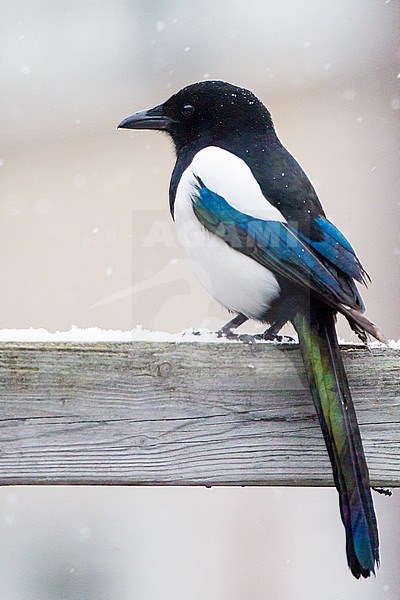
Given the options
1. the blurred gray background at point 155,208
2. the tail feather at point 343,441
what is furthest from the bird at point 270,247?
the blurred gray background at point 155,208

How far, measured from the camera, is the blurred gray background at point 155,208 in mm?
4094

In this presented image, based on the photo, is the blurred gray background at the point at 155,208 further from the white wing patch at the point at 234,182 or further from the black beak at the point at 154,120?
the white wing patch at the point at 234,182

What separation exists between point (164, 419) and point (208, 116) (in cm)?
88

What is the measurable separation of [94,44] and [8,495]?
235 centimetres

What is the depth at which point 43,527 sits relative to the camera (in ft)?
13.8

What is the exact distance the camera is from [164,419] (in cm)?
154

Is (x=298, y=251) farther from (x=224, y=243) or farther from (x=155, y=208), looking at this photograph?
(x=155, y=208)

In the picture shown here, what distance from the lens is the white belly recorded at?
6.10 ft

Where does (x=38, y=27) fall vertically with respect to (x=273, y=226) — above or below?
above

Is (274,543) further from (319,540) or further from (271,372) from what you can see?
(271,372)

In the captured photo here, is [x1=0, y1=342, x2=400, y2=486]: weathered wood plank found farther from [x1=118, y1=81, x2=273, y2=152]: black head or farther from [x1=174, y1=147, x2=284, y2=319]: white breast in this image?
[x1=118, y1=81, x2=273, y2=152]: black head

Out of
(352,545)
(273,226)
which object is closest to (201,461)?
(352,545)

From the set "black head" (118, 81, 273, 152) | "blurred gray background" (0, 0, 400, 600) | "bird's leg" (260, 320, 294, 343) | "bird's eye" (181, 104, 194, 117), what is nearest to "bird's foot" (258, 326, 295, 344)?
"bird's leg" (260, 320, 294, 343)

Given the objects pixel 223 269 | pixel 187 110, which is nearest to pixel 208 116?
pixel 187 110
